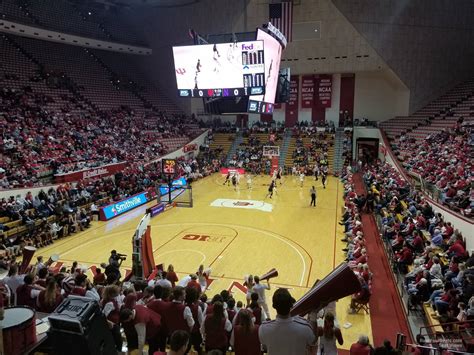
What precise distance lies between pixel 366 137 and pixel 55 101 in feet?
91.1

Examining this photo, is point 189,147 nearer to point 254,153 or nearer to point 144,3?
point 254,153

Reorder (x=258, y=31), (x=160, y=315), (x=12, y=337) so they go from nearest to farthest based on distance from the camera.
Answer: (x=12, y=337), (x=160, y=315), (x=258, y=31)

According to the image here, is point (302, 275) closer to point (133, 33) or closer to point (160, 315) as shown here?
point (160, 315)

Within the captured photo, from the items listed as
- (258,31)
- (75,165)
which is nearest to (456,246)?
(258,31)

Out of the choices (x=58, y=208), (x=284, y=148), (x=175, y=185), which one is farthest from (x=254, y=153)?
(x=58, y=208)

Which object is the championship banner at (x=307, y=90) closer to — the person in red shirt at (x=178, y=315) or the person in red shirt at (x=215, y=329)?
the person in red shirt at (x=178, y=315)

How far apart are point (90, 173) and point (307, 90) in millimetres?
A: 26085

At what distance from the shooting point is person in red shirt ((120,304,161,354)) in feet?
17.8

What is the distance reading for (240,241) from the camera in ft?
54.1

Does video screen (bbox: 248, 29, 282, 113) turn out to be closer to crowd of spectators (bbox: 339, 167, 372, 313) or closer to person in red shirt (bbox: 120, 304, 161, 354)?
crowd of spectators (bbox: 339, 167, 372, 313)

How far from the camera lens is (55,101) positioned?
3062cm

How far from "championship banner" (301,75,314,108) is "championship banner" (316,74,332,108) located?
2.41 feet

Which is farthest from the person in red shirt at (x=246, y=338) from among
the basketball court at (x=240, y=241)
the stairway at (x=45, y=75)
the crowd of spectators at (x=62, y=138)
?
the stairway at (x=45, y=75)

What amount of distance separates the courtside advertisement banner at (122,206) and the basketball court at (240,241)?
0.42 metres
